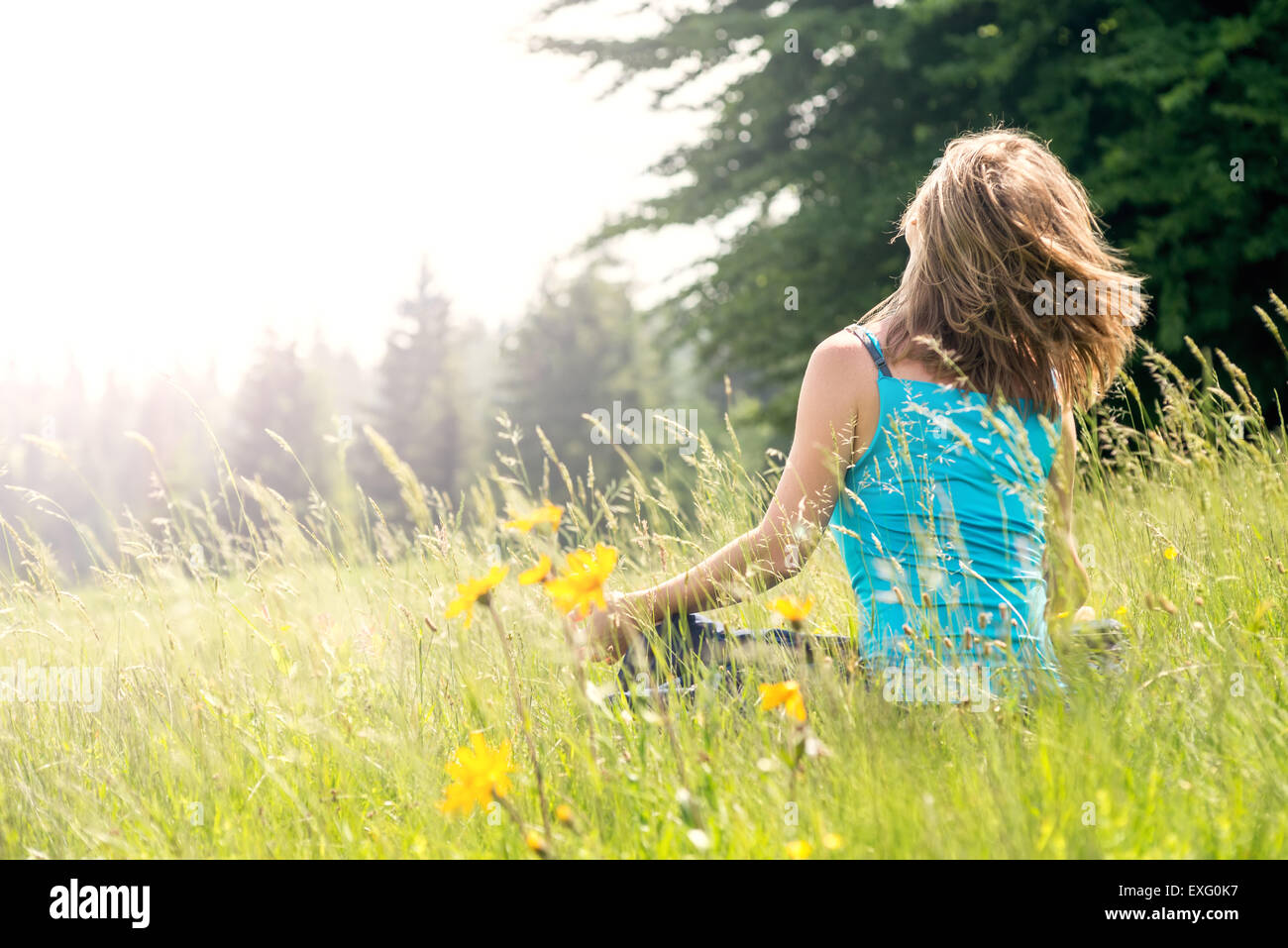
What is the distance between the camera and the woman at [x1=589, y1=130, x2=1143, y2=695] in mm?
1834

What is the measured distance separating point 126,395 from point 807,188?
5518cm

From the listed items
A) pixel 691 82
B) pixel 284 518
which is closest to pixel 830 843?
pixel 284 518

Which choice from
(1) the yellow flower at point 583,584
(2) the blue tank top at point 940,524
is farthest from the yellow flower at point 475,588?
(2) the blue tank top at point 940,524

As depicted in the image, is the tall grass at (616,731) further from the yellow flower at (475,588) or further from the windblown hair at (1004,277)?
the windblown hair at (1004,277)

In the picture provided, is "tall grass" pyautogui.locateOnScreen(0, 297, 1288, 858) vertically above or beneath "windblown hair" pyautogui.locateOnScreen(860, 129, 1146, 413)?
beneath

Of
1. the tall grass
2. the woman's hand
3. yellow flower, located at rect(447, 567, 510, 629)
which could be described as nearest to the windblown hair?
the tall grass

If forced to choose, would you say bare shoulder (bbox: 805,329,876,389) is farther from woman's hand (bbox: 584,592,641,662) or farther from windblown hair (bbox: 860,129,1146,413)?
woman's hand (bbox: 584,592,641,662)

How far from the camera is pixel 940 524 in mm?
1879

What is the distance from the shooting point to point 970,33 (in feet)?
24.7

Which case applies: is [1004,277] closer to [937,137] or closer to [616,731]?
[616,731]

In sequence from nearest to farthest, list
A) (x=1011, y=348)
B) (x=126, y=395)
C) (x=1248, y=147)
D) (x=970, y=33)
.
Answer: (x=1011, y=348), (x=1248, y=147), (x=970, y=33), (x=126, y=395)

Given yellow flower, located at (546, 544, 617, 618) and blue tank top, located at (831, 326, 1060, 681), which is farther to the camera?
blue tank top, located at (831, 326, 1060, 681)

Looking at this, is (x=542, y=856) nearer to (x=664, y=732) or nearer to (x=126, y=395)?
(x=664, y=732)

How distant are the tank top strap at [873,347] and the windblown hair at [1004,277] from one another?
0.13ft
